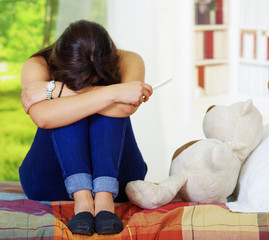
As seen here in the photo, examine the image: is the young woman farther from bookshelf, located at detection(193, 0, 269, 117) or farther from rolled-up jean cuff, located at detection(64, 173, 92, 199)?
bookshelf, located at detection(193, 0, 269, 117)

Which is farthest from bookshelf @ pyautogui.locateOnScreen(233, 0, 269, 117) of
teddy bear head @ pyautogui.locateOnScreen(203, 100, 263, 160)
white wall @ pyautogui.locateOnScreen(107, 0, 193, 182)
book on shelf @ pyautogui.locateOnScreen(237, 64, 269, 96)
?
teddy bear head @ pyautogui.locateOnScreen(203, 100, 263, 160)

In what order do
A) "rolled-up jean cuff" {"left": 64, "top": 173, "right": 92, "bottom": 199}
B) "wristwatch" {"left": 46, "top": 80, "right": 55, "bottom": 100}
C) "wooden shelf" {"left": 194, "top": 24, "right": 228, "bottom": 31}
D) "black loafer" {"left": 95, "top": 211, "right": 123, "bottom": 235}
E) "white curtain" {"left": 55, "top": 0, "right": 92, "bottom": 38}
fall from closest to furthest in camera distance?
"black loafer" {"left": 95, "top": 211, "right": 123, "bottom": 235} → "rolled-up jean cuff" {"left": 64, "top": 173, "right": 92, "bottom": 199} → "wristwatch" {"left": 46, "top": 80, "right": 55, "bottom": 100} → "white curtain" {"left": 55, "top": 0, "right": 92, "bottom": 38} → "wooden shelf" {"left": 194, "top": 24, "right": 228, "bottom": 31}

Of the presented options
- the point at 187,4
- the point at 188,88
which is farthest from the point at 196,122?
the point at 187,4

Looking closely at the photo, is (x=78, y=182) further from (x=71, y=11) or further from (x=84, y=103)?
(x=71, y=11)

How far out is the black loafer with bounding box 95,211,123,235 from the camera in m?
1.03

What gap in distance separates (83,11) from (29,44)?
1.56m

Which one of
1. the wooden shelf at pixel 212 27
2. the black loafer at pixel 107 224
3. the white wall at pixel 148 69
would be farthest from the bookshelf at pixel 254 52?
the black loafer at pixel 107 224

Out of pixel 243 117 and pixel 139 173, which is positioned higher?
pixel 243 117

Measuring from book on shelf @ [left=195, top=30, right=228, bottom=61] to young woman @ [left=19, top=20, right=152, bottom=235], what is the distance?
2.57m

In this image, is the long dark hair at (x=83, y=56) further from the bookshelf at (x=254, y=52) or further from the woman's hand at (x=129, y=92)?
the bookshelf at (x=254, y=52)

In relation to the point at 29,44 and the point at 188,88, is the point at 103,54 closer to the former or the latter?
the point at 188,88

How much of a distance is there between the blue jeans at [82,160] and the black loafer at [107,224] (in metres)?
0.10

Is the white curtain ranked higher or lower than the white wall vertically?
higher

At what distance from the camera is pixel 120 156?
123cm
